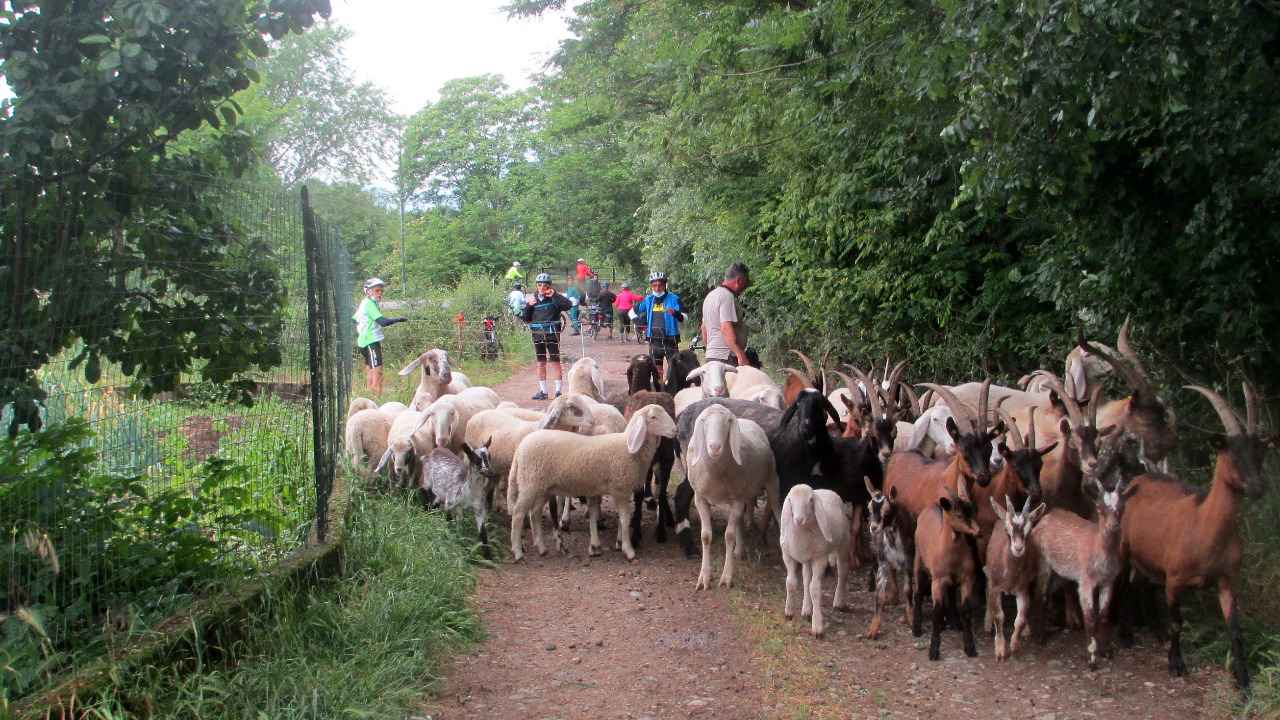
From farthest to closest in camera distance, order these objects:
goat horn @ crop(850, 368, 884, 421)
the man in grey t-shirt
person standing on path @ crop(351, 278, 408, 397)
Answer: person standing on path @ crop(351, 278, 408, 397) < the man in grey t-shirt < goat horn @ crop(850, 368, 884, 421)

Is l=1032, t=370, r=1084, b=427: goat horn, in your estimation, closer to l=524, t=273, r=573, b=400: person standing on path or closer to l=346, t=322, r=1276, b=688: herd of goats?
l=346, t=322, r=1276, b=688: herd of goats

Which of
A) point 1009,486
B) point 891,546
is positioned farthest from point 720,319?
point 1009,486

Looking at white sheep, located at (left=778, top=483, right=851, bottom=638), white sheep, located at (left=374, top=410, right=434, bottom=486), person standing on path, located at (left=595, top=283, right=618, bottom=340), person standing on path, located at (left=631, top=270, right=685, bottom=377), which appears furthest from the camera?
person standing on path, located at (left=595, top=283, right=618, bottom=340)

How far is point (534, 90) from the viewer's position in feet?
158

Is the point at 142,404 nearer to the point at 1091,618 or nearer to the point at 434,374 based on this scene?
the point at 1091,618

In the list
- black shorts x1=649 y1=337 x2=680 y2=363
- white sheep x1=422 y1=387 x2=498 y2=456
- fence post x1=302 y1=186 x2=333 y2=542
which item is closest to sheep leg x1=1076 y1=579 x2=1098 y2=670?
fence post x1=302 y1=186 x2=333 y2=542

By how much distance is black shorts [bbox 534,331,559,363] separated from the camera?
49.6ft

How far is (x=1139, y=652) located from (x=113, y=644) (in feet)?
16.2

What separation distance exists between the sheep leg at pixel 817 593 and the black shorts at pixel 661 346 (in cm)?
799

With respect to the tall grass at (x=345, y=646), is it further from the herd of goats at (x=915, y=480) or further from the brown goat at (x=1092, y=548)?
the brown goat at (x=1092, y=548)

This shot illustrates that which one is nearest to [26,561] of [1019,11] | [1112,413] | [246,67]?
[246,67]

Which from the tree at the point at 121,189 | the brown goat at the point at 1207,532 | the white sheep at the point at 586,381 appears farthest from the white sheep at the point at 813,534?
the white sheep at the point at 586,381

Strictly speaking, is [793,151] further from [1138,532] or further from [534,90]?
[534,90]

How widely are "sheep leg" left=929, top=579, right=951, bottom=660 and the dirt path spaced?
0.20ft
